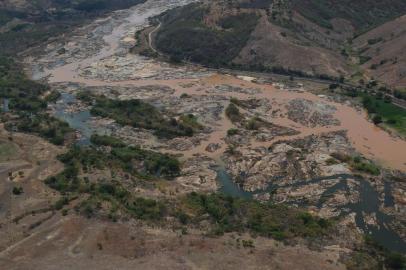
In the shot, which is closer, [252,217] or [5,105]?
[252,217]

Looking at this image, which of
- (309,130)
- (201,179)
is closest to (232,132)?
(309,130)

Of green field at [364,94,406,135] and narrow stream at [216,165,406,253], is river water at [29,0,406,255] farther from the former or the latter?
green field at [364,94,406,135]

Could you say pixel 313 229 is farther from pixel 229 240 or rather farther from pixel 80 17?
pixel 80 17

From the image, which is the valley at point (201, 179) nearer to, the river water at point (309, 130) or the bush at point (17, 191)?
the river water at point (309, 130)

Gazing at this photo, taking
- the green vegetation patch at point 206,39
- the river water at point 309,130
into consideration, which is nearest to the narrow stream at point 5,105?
the river water at point 309,130

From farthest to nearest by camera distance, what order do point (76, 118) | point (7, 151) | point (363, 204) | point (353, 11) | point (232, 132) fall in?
point (353, 11) < point (76, 118) < point (232, 132) < point (7, 151) < point (363, 204)

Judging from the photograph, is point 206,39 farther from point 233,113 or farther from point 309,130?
point 309,130
